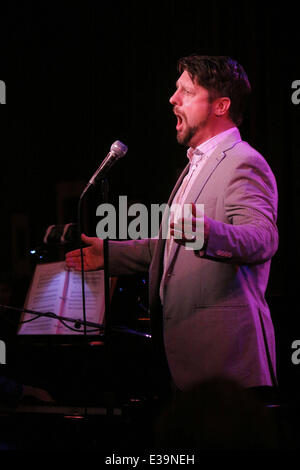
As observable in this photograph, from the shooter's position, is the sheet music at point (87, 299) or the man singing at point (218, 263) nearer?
the man singing at point (218, 263)

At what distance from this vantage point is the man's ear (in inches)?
86.0

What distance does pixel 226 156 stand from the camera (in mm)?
1989

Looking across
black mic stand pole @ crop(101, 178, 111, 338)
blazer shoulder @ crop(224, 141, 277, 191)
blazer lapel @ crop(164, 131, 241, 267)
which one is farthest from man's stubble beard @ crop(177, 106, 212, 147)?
black mic stand pole @ crop(101, 178, 111, 338)

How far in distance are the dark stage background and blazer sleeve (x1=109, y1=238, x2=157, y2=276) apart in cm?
61

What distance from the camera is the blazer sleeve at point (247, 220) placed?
1624 millimetres

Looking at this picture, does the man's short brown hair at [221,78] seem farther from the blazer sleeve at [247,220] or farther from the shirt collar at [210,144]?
the blazer sleeve at [247,220]

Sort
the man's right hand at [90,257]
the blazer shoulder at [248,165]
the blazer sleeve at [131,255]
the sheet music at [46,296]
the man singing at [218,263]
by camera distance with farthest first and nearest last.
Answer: the sheet music at [46,296] → the blazer sleeve at [131,255] → the man's right hand at [90,257] → the blazer shoulder at [248,165] → the man singing at [218,263]

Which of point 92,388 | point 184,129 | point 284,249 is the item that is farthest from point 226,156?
point 284,249

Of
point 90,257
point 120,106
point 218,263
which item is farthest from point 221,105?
point 120,106

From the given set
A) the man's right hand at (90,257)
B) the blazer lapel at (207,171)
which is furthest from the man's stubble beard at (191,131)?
the man's right hand at (90,257)

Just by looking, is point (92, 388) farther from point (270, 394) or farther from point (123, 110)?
point (123, 110)

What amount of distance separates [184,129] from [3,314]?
1359 millimetres

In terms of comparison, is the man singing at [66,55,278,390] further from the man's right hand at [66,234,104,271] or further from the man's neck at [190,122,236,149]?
the man's right hand at [66,234,104,271]

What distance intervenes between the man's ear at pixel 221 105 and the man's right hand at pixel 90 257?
0.74 metres
